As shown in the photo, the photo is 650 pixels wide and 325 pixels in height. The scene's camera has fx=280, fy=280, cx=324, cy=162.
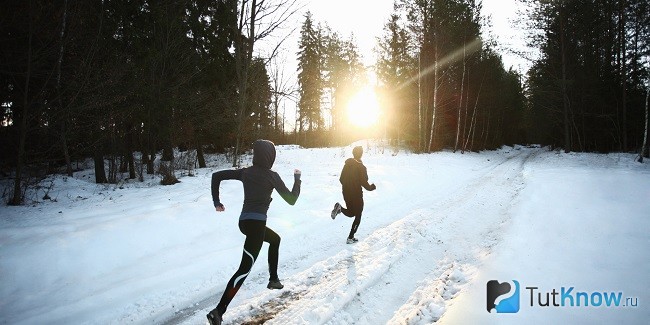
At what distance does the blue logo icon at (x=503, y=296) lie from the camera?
3359 millimetres

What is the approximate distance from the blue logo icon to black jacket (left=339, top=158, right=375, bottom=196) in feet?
9.69

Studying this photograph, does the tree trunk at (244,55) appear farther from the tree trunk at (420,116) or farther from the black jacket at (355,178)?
the tree trunk at (420,116)

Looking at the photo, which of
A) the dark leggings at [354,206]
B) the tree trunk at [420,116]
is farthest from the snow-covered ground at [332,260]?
the tree trunk at [420,116]

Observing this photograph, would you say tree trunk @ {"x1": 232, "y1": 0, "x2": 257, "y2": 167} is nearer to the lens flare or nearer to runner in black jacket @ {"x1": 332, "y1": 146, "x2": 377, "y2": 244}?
runner in black jacket @ {"x1": 332, "y1": 146, "x2": 377, "y2": 244}

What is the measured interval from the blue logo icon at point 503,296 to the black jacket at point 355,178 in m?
2.95

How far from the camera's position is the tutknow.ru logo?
10.9 feet

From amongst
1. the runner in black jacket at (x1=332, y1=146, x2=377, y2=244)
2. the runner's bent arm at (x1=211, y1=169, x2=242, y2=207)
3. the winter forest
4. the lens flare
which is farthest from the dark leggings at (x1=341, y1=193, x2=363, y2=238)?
the lens flare

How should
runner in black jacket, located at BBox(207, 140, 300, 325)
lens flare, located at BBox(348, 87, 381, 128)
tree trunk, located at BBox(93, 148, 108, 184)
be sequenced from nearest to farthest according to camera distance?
1. runner in black jacket, located at BBox(207, 140, 300, 325)
2. tree trunk, located at BBox(93, 148, 108, 184)
3. lens flare, located at BBox(348, 87, 381, 128)

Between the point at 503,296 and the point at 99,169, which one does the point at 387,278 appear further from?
the point at 99,169

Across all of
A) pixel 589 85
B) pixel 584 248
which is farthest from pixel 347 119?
pixel 584 248

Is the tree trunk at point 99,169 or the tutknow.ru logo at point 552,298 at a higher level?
the tree trunk at point 99,169

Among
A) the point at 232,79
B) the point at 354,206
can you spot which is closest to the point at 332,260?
the point at 354,206

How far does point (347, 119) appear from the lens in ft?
131

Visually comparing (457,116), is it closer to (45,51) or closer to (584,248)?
(584,248)
